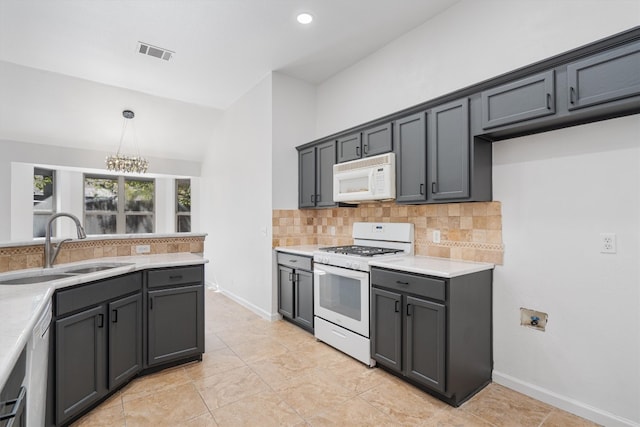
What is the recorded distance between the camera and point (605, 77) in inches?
71.1

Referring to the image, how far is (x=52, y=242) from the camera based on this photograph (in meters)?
2.46

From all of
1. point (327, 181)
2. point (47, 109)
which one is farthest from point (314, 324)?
point (47, 109)

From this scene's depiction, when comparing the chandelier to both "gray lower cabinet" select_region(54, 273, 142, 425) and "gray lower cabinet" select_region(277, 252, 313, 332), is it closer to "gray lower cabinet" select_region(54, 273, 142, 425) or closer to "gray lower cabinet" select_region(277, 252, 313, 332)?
"gray lower cabinet" select_region(277, 252, 313, 332)

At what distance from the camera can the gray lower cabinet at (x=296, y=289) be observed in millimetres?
3629

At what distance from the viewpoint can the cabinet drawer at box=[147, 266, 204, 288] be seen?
8.72ft

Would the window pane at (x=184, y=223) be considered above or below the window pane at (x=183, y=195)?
below

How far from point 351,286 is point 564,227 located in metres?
1.68

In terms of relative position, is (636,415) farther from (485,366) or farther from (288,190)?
(288,190)

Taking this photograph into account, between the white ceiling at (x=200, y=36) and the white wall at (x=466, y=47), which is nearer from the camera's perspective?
the white wall at (x=466, y=47)

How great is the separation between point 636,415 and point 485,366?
2.74ft

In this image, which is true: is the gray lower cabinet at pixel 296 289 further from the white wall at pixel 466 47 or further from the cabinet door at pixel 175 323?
the white wall at pixel 466 47

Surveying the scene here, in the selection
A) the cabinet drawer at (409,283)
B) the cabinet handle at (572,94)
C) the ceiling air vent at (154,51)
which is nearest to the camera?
the cabinet handle at (572,94)

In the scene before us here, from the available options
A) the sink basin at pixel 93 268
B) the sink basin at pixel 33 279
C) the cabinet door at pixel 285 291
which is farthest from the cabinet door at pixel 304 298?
the sink basin at pixel 33 279

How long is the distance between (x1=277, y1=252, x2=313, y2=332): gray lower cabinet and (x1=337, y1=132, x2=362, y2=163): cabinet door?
119 cm
